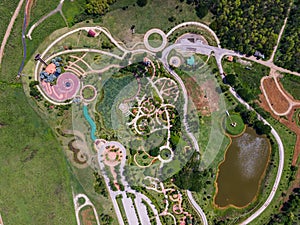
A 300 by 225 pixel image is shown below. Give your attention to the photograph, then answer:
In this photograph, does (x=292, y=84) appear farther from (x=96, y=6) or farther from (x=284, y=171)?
(x=96, y=6)

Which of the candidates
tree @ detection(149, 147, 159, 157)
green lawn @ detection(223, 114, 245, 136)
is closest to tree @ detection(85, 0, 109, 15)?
tree @ detection(149, 147, 159, 157)

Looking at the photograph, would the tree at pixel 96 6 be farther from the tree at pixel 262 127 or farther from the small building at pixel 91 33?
the tree at pixel 262 127

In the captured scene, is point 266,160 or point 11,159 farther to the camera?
point 266,160

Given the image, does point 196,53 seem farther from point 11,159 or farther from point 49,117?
point 11,159

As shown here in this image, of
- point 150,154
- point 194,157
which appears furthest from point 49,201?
point 194,157

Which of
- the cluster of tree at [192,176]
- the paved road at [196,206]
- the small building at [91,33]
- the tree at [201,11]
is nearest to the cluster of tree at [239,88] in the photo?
the tree at [201,11]

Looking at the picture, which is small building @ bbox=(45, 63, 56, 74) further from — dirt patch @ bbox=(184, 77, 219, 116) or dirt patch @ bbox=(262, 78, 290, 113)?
dirt patch @ bbox=(262, 78, 290, 113)
